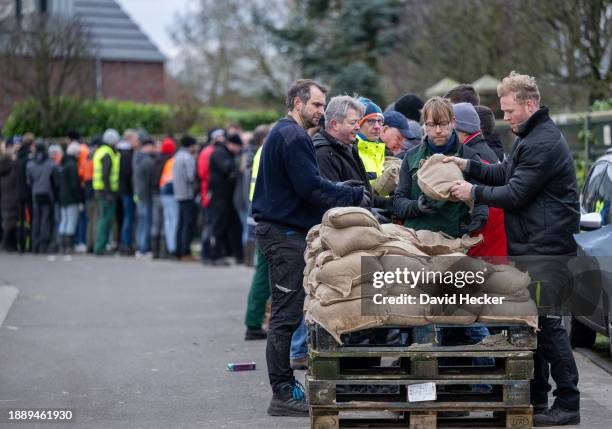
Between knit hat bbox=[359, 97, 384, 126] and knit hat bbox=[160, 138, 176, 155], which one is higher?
knit hat bbox=[359, 97, 384, 126]

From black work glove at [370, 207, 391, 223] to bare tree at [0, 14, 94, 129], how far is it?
22051 millimetres

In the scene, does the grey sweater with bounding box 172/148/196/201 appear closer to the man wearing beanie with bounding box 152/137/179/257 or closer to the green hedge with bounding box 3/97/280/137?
the man wearing beanie with bounding box 152/137/179/257

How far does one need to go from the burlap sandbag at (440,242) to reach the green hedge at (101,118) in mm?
22356

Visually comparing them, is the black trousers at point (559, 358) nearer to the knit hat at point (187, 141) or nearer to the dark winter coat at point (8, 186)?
the knit hat at point (187, 141)

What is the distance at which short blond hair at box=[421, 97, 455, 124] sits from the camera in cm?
777

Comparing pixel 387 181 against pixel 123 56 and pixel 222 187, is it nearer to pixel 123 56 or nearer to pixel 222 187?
pixel 222 187

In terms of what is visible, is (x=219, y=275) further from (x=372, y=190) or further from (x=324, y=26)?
(x=324, y=26)

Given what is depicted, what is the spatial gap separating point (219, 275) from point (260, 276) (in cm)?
700

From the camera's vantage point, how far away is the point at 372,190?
8.77m

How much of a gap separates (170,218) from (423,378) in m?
13.9

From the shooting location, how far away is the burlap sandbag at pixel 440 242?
7.30m

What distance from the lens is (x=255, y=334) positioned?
1158 centimetres

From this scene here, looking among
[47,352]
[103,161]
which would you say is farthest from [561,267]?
[103,161]

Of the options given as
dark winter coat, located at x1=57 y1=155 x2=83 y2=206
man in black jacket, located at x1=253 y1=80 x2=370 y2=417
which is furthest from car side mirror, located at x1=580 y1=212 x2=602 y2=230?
dark winter coat, located at x1=57 y1=155 x2=83 y2=206
